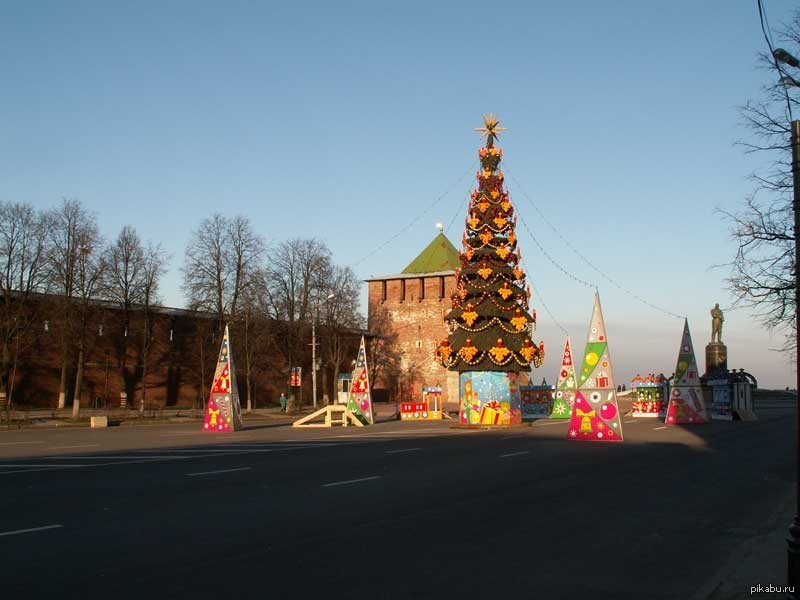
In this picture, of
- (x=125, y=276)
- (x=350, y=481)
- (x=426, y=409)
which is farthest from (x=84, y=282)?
(x=350, y=481)

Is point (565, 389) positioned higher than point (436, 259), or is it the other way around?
point (436, 259)

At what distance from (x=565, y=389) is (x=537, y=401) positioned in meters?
2.96

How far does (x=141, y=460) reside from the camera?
758 inches

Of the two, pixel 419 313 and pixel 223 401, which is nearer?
pixel 223 401

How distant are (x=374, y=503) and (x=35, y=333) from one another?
43.7 meters

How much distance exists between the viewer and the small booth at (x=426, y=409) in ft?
157

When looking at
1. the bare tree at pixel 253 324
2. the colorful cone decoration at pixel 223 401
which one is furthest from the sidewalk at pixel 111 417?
the colorful cone decoration at pixel 223 401

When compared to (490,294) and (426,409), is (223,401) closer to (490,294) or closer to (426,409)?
(490,294)

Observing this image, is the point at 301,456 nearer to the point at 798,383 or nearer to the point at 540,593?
the point at 540,593

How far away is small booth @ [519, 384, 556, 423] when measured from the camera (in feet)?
168

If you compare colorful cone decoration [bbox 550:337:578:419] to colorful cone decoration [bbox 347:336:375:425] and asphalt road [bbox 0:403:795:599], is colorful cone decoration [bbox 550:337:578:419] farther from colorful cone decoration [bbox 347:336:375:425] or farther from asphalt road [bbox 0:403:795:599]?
asphalt road [bbox 0:403:795:599]

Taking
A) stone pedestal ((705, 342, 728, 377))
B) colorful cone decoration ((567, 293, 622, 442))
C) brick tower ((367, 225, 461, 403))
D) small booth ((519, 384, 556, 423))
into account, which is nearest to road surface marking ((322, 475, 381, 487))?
colorful cone decoration ((567, 293, 622, 442))

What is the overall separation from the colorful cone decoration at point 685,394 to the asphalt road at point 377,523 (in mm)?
19176

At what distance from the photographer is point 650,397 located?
50625 mm
